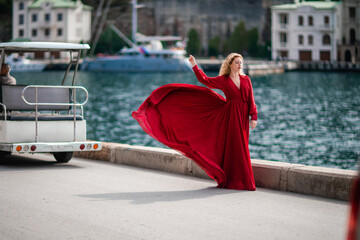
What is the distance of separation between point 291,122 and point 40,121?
1274 inches

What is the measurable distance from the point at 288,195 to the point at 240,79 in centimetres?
179

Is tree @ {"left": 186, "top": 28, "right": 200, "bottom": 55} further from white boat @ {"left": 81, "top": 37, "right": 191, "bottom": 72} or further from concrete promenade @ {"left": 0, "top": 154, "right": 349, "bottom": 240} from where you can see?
concrete promenade @ {"left": 0, "top": 154, "right": 349, "bottom": 240}

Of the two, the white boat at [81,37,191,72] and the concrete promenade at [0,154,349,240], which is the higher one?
the white boat at [81,37,191,72]

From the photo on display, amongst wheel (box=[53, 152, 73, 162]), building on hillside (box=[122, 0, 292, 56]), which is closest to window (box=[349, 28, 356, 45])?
building on hillside (box=[122, 0, 292, 56])

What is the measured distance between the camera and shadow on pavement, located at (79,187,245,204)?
29.0 feet

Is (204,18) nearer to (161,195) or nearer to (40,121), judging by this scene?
(40,121)

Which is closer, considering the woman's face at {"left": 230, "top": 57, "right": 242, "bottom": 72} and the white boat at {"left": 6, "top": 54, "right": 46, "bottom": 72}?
the woman's face at {"left": 230, "top": 57, "right": 242, "bottom": 72}

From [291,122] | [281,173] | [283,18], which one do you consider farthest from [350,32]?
[281,173]

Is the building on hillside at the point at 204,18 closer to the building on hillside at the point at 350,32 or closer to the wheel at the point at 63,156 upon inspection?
the building on hillside at the point at 350,32

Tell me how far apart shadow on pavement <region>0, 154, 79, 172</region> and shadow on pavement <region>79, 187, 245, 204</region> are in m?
3.26

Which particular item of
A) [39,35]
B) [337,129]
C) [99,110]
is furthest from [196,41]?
[337,129]

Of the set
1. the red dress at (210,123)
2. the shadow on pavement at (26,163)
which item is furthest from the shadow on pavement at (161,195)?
the shadow on pavement at (26,163)

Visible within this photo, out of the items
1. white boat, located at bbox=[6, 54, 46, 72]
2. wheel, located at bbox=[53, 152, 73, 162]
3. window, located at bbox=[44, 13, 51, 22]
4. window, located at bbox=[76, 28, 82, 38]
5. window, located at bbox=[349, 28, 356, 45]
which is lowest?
wheel, located at bbox=[53, 152, 73, 162]

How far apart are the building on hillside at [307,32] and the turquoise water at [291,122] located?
3642 centimetres
